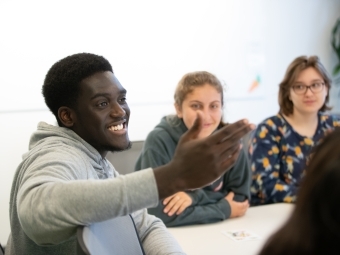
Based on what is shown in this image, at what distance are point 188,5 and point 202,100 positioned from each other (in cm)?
199

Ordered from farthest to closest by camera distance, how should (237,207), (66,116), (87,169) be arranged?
(237,207), (66,116), (87,169)

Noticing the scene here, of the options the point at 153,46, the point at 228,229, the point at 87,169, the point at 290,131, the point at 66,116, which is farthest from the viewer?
the point at 153,46

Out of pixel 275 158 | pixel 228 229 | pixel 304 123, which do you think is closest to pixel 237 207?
pixel 228 229

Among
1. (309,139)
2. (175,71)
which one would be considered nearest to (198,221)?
(309,139)

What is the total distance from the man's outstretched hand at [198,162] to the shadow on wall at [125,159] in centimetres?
148

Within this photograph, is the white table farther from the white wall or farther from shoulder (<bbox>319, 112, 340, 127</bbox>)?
the white wall

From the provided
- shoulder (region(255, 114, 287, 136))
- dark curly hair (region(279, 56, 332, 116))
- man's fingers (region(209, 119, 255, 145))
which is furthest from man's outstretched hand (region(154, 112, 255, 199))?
dark curly hair (region(279, 56, 332, 116))

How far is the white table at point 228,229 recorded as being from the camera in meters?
1.72

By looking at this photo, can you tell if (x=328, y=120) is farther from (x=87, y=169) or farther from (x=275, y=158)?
(x=87, y=169)

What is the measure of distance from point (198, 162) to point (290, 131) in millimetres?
1789

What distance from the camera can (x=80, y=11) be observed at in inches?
139

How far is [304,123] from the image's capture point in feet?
8.91

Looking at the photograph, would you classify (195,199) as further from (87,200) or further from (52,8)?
(52,8)

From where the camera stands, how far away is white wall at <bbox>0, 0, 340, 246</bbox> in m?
3.40
